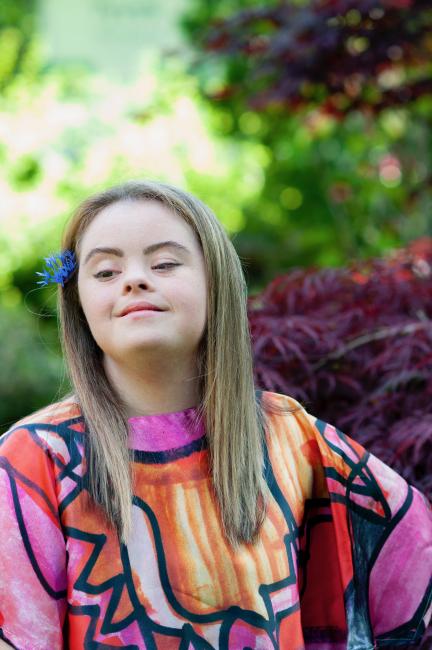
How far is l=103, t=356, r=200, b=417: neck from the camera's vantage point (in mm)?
1648

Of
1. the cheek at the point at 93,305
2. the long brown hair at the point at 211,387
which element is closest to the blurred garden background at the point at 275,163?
the long brown hair at the point at 211,387

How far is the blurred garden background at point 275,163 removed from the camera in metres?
2.28

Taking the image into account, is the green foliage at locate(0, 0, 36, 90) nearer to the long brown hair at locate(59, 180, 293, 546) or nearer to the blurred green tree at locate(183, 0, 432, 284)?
the blurred green tree at locate(183, 0, 432, 284)

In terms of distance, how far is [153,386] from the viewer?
65.5 inches

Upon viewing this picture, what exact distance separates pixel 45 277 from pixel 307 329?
0.79 m

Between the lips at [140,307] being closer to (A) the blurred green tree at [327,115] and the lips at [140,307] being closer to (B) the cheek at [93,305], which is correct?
(B) the cheek at [93,305]

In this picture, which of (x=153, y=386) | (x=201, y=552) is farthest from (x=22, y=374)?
(x=201, y=552)

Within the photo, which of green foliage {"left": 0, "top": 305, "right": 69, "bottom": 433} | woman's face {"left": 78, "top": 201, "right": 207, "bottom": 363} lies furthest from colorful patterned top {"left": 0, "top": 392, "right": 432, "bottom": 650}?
green foliage {"left": 0, "top": 305, "right": 69, "bottom": 433}

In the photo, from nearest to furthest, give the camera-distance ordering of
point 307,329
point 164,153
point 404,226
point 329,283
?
point 307,329
point 329,283
point 404,226
point 164,153

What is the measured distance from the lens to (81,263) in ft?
5.53

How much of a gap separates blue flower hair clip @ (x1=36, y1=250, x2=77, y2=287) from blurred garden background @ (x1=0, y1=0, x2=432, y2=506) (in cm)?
26

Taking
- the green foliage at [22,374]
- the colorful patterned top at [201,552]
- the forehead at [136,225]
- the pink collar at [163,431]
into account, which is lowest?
the colorful patterned top at [201,552]

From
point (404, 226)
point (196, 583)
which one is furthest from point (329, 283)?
point (404, 226)

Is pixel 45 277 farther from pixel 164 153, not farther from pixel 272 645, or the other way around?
pixel 164 153
